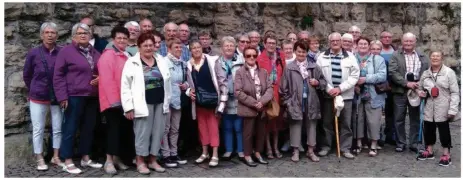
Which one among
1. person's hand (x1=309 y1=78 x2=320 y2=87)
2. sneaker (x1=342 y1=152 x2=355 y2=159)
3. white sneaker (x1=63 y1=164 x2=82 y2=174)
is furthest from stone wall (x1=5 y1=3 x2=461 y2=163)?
sneaker (x1=342 y1=152 x2=355 y2=159)

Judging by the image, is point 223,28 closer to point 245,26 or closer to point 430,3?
point 245,26

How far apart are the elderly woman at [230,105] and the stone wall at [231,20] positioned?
1.51 meters

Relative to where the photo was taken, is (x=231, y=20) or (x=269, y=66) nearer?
(x=269, y=66)

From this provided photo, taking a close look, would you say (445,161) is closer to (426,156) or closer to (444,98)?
(426,156)

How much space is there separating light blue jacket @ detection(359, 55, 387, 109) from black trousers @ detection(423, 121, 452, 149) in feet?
2.09

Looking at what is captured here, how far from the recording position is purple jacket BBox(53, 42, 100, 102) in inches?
205

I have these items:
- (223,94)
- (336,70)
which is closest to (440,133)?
(336,70)

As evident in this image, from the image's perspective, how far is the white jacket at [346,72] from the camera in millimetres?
6039

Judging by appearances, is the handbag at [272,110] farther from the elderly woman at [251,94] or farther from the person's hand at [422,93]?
the person's hand at [422,93]

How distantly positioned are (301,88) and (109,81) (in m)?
2.18

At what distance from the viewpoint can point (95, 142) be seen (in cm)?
599

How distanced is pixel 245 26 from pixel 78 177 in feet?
11.8

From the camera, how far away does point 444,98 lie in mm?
5875

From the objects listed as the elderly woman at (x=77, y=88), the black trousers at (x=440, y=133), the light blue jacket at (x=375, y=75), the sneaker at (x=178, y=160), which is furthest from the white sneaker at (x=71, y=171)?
the black trousers at (x=440, y=133)
